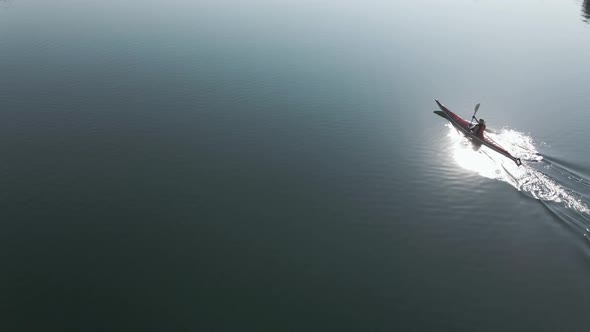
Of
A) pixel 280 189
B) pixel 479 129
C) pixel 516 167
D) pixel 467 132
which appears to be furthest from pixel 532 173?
pixel 280 189

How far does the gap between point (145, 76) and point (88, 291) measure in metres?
37.0

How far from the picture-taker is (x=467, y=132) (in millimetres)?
43062

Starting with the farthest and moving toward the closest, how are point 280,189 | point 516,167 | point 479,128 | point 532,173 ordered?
1. point 479,128
2. point 516,167
3. point 532,173
4. point 280,189

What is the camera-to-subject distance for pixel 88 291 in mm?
23219

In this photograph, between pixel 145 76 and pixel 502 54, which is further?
pixel 502 54

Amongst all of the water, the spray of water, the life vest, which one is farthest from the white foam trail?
the life vest

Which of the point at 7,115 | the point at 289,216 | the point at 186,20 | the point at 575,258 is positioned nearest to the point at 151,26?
the point at 186,20

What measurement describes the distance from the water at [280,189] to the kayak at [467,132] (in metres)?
0.93

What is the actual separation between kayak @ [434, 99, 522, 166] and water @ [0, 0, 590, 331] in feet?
3.04

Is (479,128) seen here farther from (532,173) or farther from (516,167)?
(532,173)

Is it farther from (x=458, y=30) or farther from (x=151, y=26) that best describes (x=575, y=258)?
(x=151, y=26)

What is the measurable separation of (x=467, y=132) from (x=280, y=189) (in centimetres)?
2458

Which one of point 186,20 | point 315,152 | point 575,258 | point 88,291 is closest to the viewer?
point 88,291

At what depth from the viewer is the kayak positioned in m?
38.4
